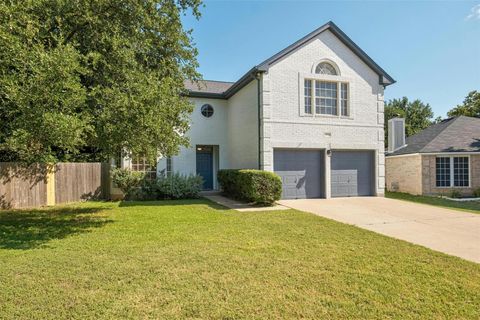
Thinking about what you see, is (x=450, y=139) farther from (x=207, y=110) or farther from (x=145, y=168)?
(x=145, y=168)

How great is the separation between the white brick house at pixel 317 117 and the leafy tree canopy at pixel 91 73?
420 cm

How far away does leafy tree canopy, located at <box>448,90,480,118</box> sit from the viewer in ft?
110

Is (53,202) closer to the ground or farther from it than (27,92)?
closer to the ground

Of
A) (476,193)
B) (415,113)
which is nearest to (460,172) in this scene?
(476,193)

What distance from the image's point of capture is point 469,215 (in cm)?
981

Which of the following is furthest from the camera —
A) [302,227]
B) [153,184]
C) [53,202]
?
[153,184]

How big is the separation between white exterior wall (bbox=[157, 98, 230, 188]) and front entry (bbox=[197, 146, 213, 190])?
0.29 meters

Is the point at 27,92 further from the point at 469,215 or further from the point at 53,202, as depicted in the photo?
the point at 469,215

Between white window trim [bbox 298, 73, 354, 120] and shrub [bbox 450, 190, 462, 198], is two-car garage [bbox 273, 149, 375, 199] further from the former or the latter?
shrub [bbox 450, 190, 462, 198]

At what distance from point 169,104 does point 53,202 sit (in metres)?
8.07

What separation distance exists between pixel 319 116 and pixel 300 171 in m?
2.80

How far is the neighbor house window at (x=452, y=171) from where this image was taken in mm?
16688

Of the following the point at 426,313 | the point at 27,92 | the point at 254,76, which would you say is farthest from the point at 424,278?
the point at 254,76

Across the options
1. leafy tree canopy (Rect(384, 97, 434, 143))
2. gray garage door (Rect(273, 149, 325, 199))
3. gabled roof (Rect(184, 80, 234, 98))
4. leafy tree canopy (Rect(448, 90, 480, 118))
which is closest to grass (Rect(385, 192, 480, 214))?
gray garage door (Rect(273, 149, 325, 199))
